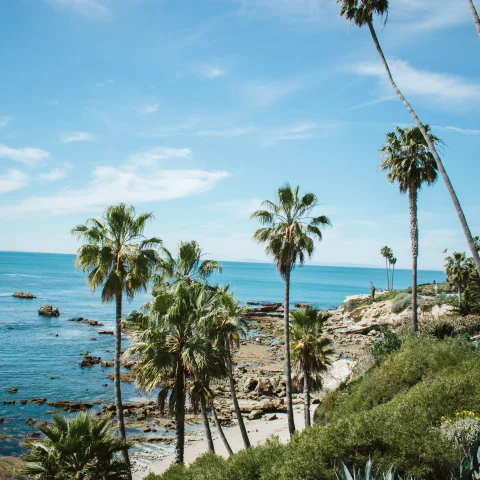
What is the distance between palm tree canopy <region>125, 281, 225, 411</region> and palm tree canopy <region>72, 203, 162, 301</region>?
1967 mm

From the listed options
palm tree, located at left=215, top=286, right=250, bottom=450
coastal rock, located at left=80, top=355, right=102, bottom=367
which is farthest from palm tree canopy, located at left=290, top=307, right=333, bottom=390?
coastal rock, located at left=80, top=355, right=102, bottom=367

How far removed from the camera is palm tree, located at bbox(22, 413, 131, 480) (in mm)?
10586

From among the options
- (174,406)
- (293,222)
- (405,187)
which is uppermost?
(405,187)

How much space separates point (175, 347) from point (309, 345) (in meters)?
9.37

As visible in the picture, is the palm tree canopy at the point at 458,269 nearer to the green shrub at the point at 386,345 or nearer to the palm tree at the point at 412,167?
the palm tree at the point at 412,167

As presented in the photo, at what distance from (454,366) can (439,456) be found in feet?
27.3

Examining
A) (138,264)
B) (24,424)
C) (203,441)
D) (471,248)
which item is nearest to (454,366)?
(471,248)

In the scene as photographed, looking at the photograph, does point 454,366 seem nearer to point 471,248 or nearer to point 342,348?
point 471,248

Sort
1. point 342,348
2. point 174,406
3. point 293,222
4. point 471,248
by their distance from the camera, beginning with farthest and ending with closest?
point 342,348, point 293,222, point 471,248, point 174,406

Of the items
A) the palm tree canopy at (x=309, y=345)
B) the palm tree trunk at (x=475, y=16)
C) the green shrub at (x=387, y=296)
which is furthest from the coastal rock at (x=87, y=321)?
the palm tree trunk at (x=475, y=16)

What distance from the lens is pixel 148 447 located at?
24047 mm

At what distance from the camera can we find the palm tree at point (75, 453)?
10.6 meters

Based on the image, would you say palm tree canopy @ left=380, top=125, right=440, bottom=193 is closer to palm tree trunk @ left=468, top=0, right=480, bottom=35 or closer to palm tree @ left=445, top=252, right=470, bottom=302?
palm tree trunk @ left=468, top=0, right=480, bottom=35

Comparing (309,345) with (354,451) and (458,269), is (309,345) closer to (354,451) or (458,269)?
(354,451)
